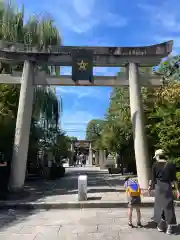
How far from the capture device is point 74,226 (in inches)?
295

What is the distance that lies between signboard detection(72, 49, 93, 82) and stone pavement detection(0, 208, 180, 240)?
242 inches

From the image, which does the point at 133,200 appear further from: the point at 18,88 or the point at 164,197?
the point at 18,88

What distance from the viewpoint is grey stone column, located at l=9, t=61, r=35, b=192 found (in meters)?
12.7

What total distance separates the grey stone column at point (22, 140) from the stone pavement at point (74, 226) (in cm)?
314

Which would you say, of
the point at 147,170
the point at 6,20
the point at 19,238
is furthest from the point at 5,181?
the point at 6,20

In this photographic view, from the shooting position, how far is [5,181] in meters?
13.4

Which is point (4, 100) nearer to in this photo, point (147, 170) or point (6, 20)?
point (6, 20)

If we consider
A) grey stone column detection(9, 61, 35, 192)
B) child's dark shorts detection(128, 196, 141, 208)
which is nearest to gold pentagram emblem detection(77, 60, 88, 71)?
grey stone column detection(9, 61, 35, 192)

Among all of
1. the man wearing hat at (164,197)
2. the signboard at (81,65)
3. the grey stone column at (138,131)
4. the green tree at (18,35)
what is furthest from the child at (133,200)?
the green tree at (18,35)

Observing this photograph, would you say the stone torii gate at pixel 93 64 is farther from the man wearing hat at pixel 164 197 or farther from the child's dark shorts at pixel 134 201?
the man wearing hat at pixel 164 197

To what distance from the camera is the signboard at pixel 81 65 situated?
44.7 feet

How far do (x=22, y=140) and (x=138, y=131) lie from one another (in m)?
4.93

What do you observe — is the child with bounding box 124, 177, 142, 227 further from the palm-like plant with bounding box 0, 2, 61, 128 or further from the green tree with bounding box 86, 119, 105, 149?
the green tree with bounding box 86, 119, 105, 149

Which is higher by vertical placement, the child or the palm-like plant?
the palm-like plant
